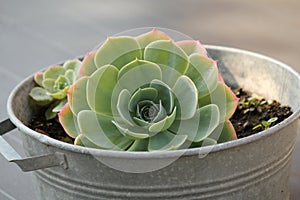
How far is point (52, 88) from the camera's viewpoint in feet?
3.11

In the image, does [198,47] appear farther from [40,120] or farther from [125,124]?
[40,120]

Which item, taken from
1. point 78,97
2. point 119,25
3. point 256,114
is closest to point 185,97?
point 78,97

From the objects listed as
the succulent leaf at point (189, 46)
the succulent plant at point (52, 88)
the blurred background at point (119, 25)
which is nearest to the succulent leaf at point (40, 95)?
the succulent plant at point (52, 88)

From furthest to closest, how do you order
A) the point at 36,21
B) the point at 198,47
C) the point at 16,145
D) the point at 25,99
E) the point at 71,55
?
the point at 36,21, the point at 71,55, the point at 16,145, the point at 25,99, the point at 198,47

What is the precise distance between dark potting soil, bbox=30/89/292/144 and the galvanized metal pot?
10cm

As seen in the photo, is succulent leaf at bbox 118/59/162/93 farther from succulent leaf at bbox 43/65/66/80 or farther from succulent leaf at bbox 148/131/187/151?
succulent leaf at bbox 43/65/66/80

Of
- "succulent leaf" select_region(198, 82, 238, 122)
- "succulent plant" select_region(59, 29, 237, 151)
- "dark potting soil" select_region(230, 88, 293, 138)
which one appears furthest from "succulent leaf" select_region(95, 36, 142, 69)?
"dark potting soil" select_region(230, 88, 293, 138)

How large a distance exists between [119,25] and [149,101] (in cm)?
131

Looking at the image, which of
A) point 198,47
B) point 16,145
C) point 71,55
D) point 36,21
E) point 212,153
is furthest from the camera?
point 36,21

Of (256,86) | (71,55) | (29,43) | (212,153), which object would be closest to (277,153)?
(212,153)

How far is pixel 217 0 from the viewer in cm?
223

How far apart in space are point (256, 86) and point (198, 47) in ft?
0.75

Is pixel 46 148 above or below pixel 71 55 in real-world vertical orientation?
above

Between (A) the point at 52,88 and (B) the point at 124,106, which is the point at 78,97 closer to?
(B) the point at 124,106
